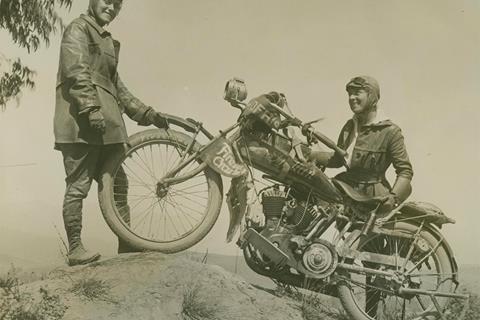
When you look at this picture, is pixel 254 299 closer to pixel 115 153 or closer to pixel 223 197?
pixel 223 197

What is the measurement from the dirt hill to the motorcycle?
0.18 meters

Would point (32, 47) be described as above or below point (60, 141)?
above

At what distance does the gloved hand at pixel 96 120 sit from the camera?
445 centimetres

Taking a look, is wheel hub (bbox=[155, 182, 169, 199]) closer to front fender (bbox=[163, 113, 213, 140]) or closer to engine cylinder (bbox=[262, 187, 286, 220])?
front fender (bbox=[163, 113, 213, 140])

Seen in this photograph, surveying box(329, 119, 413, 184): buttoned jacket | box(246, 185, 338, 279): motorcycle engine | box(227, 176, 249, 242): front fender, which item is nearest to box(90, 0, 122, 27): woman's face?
box(227, 176, 249, 242): front fender

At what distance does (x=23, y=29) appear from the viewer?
18.8 ft

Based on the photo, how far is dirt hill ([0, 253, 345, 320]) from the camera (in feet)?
13.7

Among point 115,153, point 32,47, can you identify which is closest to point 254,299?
point 115,153

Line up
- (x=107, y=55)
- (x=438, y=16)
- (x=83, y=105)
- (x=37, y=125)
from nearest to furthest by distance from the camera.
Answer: (x=83, y=105)
(x=107, y=55)
(x=37, y=125)
(x=438, y=16)

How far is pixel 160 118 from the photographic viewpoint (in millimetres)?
4848

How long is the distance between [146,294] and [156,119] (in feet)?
4.33

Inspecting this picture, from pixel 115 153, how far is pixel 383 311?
2.34m

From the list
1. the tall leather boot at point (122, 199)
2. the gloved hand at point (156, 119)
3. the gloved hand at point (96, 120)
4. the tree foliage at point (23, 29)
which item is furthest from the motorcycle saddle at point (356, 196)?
the tree foliage at point (23, 29)

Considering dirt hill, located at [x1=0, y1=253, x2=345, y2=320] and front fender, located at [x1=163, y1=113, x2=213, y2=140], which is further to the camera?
front fender, located at [x1=163, y1=113, x2=213, y2=140]
